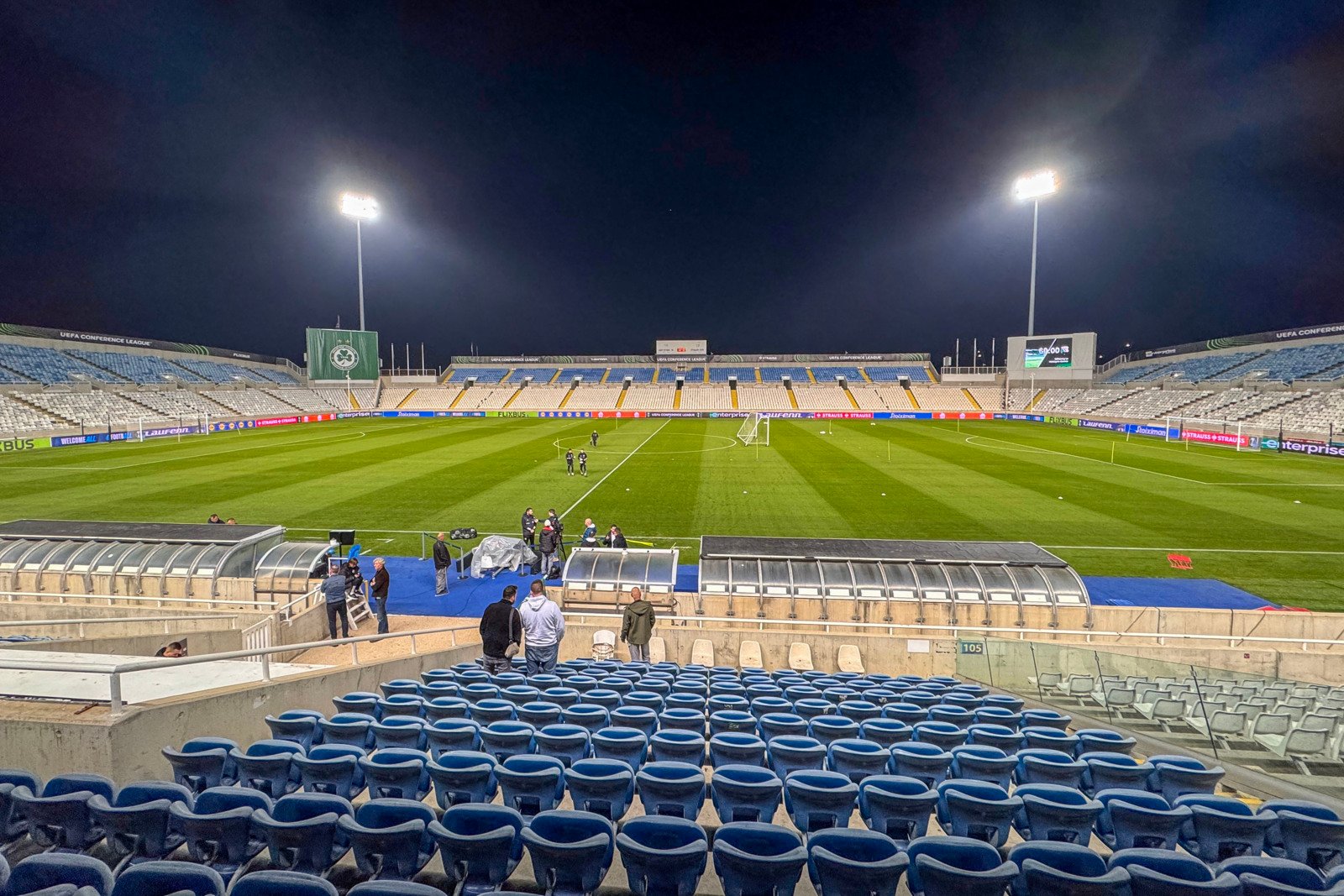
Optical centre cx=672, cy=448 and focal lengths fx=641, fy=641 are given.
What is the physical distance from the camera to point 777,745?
15.9 ft

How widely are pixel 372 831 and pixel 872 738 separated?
419 centimetres

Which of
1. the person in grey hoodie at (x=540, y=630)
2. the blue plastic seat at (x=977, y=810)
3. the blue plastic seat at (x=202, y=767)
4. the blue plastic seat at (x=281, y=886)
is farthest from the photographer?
the person in grey hoodie at (x=540, y=630)

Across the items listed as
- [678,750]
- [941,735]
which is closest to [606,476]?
[941,735]

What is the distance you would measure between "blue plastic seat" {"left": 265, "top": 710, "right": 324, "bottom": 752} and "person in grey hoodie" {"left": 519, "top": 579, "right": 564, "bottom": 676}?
3.14 m

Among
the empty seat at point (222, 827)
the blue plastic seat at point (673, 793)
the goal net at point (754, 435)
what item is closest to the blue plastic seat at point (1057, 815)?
the blue plastic seat at point (673, 793)

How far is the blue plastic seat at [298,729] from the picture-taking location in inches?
207

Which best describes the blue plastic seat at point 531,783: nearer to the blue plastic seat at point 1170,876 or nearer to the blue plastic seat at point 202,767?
the blue plastic seat at point 202,767

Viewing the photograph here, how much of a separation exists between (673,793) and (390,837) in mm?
1644

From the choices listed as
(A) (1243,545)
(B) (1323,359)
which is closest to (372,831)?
(A) (1243,545)

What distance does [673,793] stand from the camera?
157 inches

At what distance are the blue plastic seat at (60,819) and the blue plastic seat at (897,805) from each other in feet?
14.5

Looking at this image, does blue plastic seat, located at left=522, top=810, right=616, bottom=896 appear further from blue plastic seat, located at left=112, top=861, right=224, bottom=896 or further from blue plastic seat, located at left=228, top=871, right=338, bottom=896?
blue plastic seat, located at left=112, top=861, right=224, bottom=896

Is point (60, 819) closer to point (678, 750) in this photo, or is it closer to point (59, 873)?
point (59, 873)

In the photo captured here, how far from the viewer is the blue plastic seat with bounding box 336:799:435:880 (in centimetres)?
316
